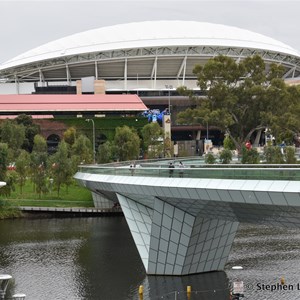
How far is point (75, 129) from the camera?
81188mm

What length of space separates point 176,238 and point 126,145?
35804 millimetres

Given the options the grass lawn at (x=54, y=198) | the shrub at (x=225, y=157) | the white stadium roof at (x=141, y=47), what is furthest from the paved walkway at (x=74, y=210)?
the white stadium roof at (x=141, y=47)

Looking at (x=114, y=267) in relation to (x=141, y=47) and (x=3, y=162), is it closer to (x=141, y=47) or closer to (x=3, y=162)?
(x=3, y=162)

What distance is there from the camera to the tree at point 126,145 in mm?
61719

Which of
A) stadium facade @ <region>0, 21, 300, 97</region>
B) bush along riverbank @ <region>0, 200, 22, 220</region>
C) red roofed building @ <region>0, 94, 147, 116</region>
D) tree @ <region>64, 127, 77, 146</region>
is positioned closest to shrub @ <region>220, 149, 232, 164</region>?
bush along riverbank @ <region>0, 200, 22, 220</region>

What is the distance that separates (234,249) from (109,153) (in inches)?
1059

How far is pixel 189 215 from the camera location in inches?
1029

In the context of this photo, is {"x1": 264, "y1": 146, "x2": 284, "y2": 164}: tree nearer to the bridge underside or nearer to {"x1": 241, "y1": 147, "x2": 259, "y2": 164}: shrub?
{"x1": 241, "y1": 147, "x2": 259, "y2": 164}: shrub

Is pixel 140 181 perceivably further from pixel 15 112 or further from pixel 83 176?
pixel 15 112

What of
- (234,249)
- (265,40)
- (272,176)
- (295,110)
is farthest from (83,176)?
(265,40)

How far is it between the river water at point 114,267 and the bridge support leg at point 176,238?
0.43 meters

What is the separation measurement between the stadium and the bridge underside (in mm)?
69454

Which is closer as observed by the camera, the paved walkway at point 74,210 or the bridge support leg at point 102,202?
the paved walkway at point 74,210

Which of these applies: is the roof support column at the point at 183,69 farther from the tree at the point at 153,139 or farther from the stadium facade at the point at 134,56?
the tree at the point at 153,139
